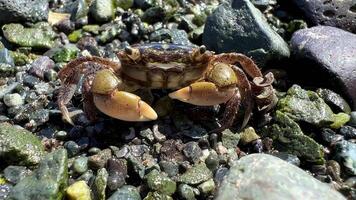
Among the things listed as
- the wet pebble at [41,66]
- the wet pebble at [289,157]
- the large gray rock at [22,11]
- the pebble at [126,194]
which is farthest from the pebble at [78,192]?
the large gray rock at [22,11]

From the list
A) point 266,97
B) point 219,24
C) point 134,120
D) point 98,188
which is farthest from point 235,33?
point 98,188

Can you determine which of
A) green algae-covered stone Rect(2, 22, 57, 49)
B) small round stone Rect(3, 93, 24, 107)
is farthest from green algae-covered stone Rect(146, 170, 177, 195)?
green algae-covered stone Rect(2, 22, 57, 49)

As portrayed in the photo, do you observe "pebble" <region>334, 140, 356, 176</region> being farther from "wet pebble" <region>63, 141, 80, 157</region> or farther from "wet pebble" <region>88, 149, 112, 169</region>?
"wet pebble" <region>63, 141, 80, 157</region>

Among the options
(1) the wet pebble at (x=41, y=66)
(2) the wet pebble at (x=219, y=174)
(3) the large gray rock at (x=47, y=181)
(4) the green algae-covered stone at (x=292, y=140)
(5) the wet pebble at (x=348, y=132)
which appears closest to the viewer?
(3) the large gray rock at (x=47, y=181)

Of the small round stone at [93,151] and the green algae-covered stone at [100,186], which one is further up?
the green algae-covered stone at [100,186]

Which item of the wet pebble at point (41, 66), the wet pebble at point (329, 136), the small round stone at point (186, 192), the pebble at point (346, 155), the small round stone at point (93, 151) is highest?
the pebble at point (346, 155)

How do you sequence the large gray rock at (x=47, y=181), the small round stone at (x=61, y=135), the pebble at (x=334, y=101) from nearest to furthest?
the large gray rock at (x=47, y=181) → the small round stone at (x=61, y=135) → the pebble at (x=334, y=101)

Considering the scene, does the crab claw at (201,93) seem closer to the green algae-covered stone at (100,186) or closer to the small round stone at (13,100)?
the green algae-covered stone at (100,186)
